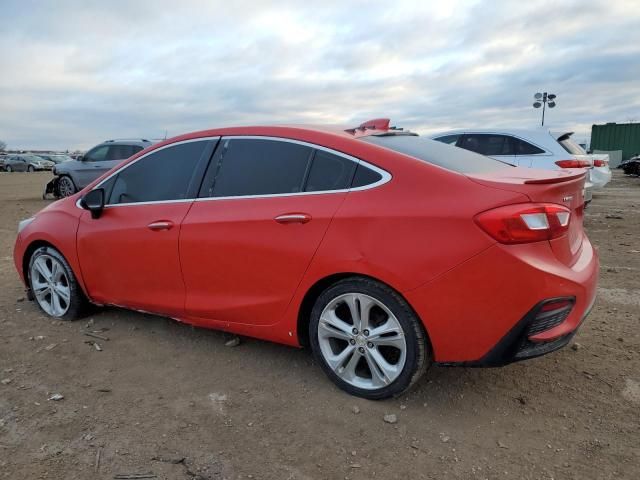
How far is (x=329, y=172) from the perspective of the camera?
115 inches

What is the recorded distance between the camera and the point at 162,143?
3.75 metres

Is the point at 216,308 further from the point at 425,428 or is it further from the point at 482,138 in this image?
the point at 482,138

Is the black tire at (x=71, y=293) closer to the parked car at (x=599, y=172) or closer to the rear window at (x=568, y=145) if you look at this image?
the rear window at (x=568, y=145)

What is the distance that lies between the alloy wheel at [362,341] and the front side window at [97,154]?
493 inches

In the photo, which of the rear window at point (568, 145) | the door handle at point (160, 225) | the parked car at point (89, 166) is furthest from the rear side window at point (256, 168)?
the parked car at point (89, 166)

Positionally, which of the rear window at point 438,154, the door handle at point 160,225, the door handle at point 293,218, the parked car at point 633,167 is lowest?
the parked car at point 633,167

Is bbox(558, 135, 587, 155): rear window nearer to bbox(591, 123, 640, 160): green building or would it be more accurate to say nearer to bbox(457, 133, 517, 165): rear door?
bbox(457, 133, 517, 165): rear door

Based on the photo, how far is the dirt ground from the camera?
235 cm

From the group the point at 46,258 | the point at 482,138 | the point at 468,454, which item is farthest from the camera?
the point at 482,138

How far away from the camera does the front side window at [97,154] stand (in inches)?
542

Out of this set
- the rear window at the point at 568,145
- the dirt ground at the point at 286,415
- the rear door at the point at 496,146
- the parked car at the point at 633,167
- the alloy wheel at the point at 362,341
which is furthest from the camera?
the parked car at the point at 633,167

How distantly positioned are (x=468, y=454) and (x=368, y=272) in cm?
99

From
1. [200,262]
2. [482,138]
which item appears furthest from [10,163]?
[200,262]

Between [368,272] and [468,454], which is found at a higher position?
[368,272]
